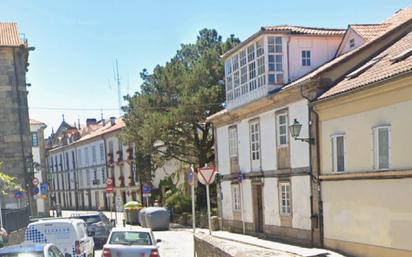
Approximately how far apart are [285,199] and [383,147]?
7336 mm

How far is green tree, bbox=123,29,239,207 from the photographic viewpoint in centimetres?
3177

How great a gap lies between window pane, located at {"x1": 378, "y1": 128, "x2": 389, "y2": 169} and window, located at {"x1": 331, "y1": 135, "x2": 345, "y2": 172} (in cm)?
204

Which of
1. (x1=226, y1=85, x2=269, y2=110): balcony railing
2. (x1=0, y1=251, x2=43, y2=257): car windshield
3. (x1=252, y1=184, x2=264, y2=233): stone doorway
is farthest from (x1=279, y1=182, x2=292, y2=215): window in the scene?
(x1=0, y1=251, x2=43, y2=257): car windshield

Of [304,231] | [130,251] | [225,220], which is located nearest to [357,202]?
[304,231]

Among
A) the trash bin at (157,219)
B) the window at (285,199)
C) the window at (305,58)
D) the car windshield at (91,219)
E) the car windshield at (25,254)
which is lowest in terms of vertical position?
the trash bin at (157,219)

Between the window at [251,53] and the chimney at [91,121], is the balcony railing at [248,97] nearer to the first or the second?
the window at [251,53]

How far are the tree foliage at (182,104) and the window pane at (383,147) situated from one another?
17726 mm

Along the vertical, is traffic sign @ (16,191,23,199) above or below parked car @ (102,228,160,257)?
below

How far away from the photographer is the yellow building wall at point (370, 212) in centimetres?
1329

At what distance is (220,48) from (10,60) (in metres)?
15.1

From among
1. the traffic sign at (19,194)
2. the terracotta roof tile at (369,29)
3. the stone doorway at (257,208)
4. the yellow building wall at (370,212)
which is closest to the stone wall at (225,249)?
the yellow building wall at (370,212)

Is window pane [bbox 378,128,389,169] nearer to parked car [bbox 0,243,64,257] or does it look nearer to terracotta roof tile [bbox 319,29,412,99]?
terracotta roof tile [bbox 319,29,412,99]

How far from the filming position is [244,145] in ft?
81.1

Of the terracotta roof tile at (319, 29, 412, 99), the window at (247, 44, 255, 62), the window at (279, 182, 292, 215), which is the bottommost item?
the window at (279, 182, 292, 215)
